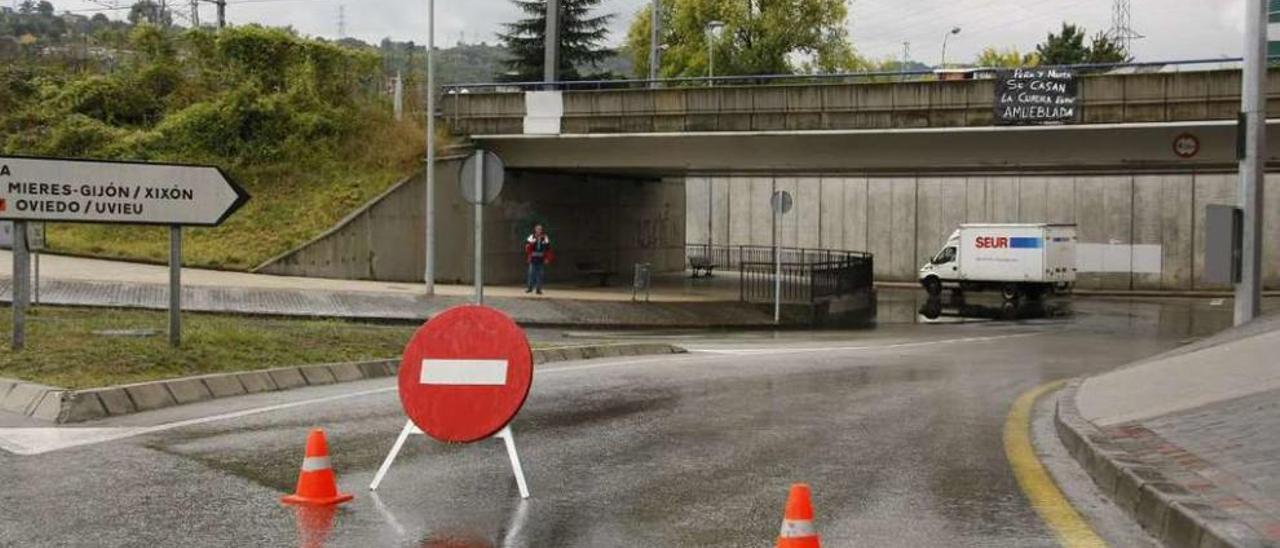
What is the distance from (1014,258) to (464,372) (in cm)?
3748

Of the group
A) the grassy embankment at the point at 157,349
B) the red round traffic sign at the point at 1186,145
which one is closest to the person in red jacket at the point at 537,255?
the grassy embankment at the point at 157,349

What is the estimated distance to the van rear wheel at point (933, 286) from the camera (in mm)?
45938

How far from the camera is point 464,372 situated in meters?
7.56

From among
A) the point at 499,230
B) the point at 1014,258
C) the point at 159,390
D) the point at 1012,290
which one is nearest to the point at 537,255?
the point at 499,230

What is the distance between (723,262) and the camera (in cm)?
5869

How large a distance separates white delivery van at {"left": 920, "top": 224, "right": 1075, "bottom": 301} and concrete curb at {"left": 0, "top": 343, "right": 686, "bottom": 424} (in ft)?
104

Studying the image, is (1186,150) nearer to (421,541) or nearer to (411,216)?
(411,216)

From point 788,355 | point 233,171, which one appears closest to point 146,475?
point 788,355

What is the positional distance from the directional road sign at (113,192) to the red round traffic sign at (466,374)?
20.1ft

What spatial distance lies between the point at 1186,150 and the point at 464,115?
18754mm

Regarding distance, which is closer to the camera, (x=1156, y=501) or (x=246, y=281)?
(x=1156, y=501)

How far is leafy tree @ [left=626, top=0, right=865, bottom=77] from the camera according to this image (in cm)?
6656

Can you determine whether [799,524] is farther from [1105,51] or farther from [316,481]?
[1105,51]

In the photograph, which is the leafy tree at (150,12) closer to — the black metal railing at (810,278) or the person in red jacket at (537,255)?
the black metal railing at (810,278)
